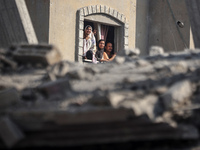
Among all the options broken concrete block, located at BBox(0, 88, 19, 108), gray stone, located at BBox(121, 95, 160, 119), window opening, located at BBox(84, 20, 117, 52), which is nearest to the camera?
gray stone, located at BBox(121, 95, 160, 119)

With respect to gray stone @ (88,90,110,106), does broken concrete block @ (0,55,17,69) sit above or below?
above

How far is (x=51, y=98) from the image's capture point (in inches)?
142

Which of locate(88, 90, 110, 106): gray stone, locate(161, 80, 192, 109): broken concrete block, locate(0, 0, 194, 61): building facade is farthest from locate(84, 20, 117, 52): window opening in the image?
locate(88, 90, 110, 106): gray stone

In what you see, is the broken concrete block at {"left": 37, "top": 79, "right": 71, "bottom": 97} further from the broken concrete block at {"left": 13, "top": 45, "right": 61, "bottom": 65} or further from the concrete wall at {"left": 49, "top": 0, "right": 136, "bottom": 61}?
the concrete wall at {"left": 49, "top": 0, "right": 136, "bottom": 61}

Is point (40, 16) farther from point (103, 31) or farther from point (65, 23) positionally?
point (103, 31)

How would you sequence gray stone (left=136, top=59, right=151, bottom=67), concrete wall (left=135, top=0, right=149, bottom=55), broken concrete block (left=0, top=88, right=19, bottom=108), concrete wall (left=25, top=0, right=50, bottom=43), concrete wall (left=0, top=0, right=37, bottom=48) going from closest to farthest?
broken concrete block (left=0, top=88, right=19, bottom=108)
gray stone (left=136, top=59, right=151, bottom=67)
concrete wall (left=0, top=0, right=37, bottom=48)
concrete wall (left=25, top=0, right=50, bottom=43)
concrete wall (left=135, top=0, right=149, bottom=55)

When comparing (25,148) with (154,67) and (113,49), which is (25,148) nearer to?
(154,67)

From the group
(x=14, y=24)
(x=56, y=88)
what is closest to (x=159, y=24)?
(x=14, y=24)

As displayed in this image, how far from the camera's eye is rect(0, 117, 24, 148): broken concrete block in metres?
3.22

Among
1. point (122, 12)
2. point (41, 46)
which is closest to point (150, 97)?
point (41, 46)

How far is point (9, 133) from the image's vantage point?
323 cm

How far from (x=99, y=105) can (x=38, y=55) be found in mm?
1453

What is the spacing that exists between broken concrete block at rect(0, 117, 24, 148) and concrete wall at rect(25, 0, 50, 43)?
796cm

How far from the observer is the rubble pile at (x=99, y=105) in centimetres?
324
